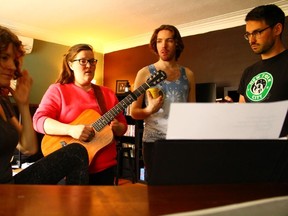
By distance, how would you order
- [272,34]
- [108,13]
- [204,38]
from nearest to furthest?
[272,34] → [108,13] → [204,38]

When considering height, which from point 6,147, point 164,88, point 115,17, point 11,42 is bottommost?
point 6,147

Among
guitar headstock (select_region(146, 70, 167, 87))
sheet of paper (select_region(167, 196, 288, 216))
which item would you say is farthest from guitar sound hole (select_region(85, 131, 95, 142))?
sheet of paper (select_region(167, 196, 288, 216))

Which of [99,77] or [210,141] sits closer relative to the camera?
[210,141]

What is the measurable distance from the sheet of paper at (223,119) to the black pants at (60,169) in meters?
0.79

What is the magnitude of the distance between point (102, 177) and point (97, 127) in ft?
1.08

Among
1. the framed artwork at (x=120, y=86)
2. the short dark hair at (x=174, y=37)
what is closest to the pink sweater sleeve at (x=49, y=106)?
the short dark hair at (x=174, y=37)

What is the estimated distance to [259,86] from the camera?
1.54 metres

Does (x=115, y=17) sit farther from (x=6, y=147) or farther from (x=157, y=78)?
(x=6, y=147)

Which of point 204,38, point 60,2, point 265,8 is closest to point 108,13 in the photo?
point 60,2

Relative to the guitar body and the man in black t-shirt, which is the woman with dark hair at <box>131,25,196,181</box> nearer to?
the guitar body

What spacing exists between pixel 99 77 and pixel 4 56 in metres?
4.42

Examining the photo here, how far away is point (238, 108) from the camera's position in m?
0.55

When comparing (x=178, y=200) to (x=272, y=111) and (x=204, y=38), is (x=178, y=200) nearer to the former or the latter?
(x=272, y=111)

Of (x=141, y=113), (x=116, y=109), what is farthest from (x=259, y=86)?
(x=116, y=109)
